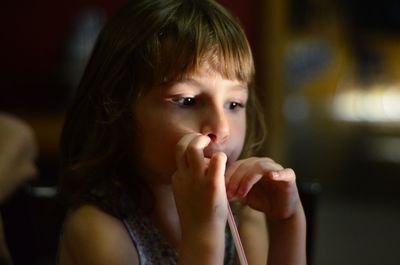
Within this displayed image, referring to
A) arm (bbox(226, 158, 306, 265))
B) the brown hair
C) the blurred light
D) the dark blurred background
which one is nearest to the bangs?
the brown hair

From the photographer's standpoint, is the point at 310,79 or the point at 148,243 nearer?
the point at 148,243

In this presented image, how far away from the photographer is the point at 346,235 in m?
2.36

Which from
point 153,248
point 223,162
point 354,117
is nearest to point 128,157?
point 153,248

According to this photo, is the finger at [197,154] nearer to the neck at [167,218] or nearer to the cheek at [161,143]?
the cheek at [161,143]

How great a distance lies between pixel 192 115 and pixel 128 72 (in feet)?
0.36

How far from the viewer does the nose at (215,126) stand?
2.13 feet

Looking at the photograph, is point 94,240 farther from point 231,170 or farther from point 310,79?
point 310,79

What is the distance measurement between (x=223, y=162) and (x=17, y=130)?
1.34ft

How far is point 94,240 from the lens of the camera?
0.71 metres

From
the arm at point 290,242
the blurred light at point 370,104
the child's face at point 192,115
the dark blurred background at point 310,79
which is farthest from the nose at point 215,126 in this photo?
the blurred light at point 370,104

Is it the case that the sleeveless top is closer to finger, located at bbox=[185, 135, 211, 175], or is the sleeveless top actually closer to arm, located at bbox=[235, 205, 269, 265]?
arm, located at bbox=[235, 205, 269, 265]

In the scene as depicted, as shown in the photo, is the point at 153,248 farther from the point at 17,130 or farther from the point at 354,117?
the point at 354,117

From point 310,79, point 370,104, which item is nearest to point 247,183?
point 310,79

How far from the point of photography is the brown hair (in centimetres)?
70
